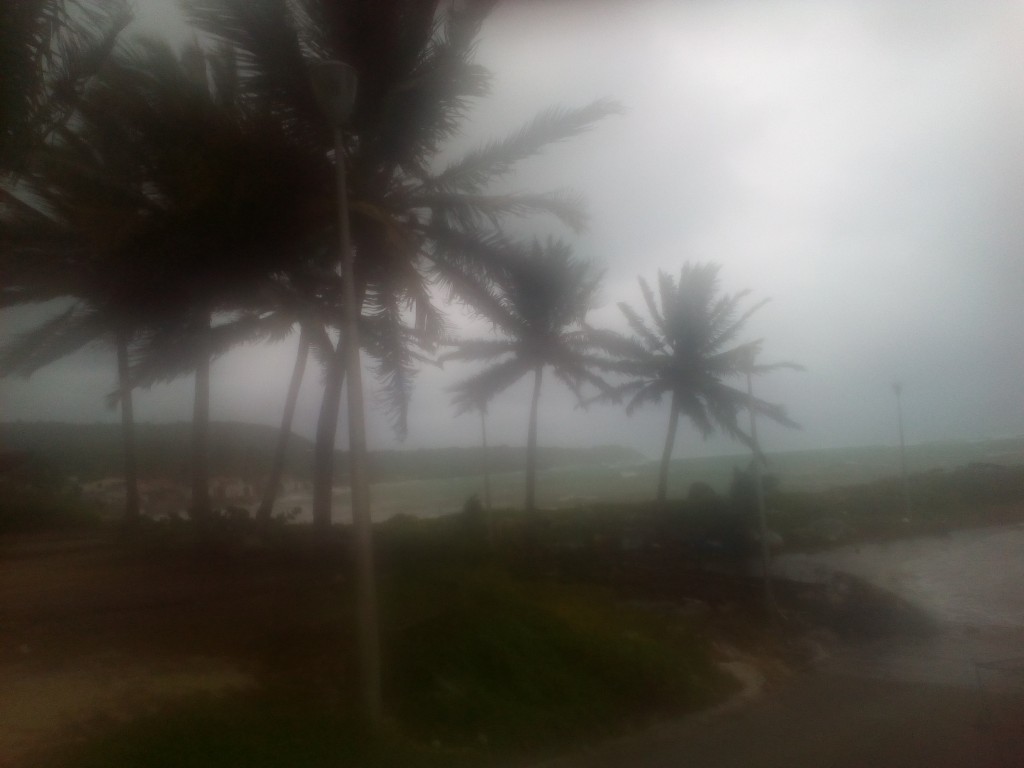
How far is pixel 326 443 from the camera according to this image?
9.98 m

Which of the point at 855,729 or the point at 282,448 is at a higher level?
the point at 282,448

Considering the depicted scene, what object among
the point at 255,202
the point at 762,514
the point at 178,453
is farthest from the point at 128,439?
the point at 762,514

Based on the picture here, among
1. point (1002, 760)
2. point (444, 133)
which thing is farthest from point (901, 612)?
point (444, 133)

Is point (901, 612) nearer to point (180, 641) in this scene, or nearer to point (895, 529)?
point (895, 529)

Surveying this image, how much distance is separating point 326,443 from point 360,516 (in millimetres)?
4254

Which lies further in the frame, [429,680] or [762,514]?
[762,514]

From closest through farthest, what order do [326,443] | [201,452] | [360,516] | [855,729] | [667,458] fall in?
[360,516]
[855,729]
[326,443]
[201,452]
[667,458]

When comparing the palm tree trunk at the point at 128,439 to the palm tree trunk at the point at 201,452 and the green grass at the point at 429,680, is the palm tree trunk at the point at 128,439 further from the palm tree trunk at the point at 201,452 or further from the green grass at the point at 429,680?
the green grass at the point at 429,680

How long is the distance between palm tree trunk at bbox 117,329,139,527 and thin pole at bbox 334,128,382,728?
5395 mm

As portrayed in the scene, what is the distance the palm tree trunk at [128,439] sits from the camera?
1047 centimetres

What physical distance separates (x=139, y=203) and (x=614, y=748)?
796 cm

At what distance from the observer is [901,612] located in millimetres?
12625

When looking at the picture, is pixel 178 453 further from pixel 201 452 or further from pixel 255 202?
pixel 255 202

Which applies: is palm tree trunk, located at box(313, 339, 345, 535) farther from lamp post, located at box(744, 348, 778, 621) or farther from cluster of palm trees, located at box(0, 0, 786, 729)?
lamp post, located at box(744, 348, 778, 621)
